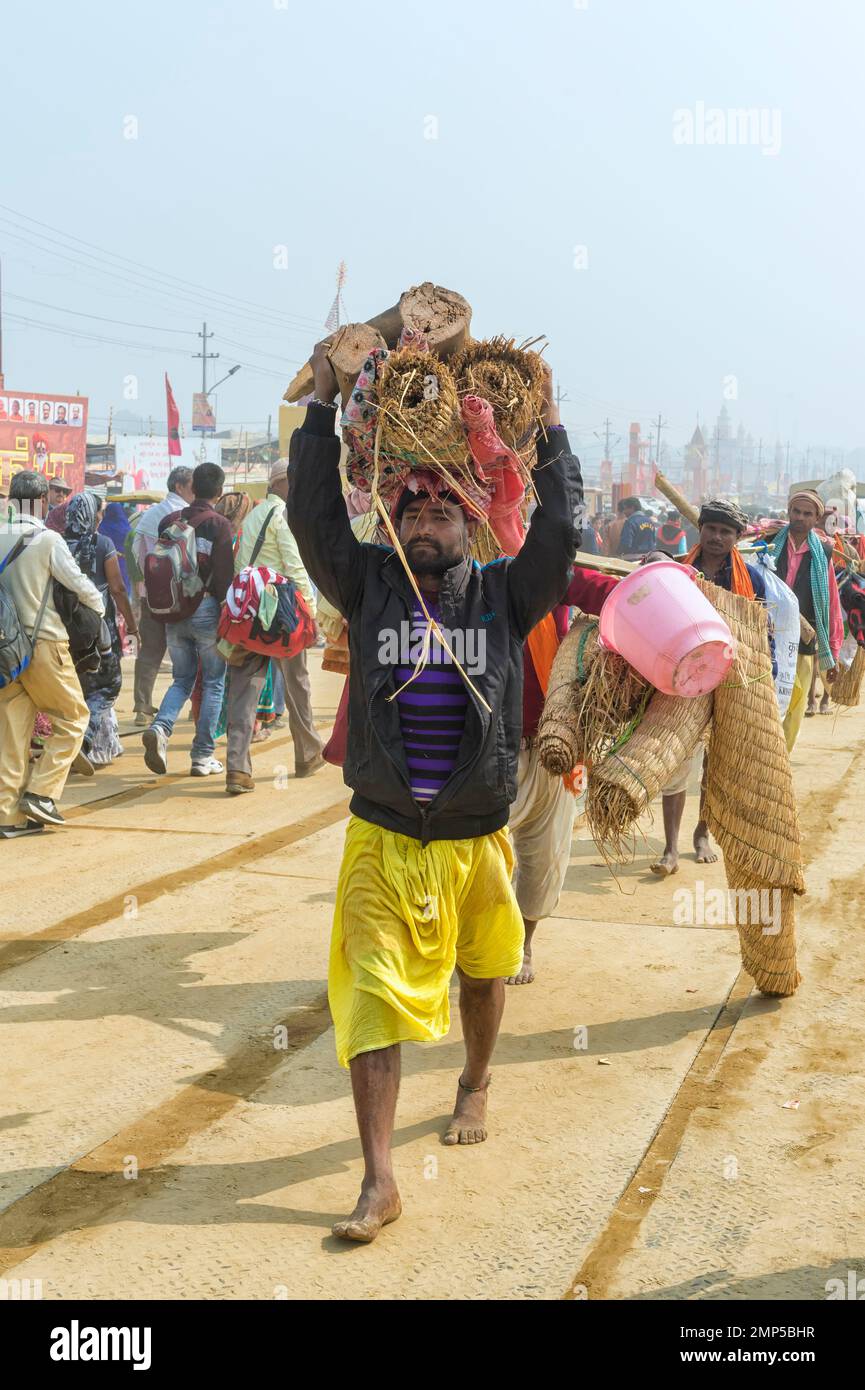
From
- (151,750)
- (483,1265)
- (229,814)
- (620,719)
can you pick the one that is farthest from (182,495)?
(483,1265)

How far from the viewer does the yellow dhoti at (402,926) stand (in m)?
3.95

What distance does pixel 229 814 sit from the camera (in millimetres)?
9055

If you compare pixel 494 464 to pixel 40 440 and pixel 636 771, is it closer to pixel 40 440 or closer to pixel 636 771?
pixel 636 771

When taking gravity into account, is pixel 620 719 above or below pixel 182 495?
below

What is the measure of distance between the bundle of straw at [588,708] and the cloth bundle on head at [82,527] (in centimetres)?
613

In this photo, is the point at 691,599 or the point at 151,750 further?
the point at 151,750

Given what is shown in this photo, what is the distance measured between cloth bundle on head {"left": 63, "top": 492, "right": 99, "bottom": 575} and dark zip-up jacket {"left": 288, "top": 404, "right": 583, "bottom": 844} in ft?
21.8

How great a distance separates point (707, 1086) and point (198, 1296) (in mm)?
2050

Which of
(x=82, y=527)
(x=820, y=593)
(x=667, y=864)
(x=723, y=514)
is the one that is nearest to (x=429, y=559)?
(x=723, y=514)

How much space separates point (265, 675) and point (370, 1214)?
21.6 ft

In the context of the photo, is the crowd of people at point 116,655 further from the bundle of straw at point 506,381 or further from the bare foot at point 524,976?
the bundle of straw at point 506,381

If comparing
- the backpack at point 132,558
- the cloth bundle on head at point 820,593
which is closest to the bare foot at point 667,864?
the cloth bundle on head at point 820,593

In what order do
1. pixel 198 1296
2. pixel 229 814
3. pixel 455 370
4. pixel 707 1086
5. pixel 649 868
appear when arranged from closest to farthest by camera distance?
pixel 198 1296 < pixel 455 370 < pixel 707 1086 < pixel 649 868 < pixel 229 814

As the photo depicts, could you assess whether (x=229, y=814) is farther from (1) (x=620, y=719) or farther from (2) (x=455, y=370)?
(2) (x=455, y=370)
